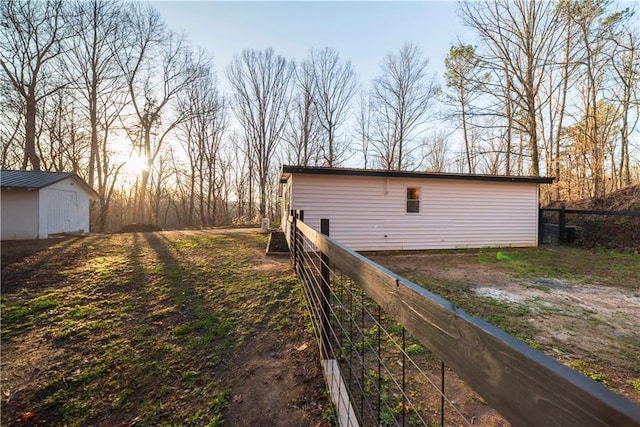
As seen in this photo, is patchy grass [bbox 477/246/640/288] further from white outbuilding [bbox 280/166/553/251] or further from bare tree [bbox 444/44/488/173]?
bare tree [bbox 444/44/488/173]

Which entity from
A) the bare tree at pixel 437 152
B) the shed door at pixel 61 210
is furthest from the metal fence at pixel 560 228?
the shed door at pixel 61 210

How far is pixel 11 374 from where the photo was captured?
2.49 metres

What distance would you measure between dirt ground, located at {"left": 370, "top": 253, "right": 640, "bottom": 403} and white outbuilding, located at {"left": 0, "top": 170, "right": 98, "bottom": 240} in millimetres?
13508

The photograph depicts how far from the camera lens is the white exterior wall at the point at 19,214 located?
10242 millimetres

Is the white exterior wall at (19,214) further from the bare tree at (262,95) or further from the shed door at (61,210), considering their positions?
the bare tree at (262,95)

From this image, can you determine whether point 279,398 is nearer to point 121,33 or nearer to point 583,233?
point 583,233

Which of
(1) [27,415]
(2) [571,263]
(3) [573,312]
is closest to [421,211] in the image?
(2) [571,263]

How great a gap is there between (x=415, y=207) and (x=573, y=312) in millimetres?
5516

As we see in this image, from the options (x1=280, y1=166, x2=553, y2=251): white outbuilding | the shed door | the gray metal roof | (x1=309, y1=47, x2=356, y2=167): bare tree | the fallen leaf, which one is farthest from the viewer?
(x1=309, y1=47, x2=356, y2=167): bare tree

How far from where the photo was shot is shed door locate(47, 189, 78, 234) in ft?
37.0

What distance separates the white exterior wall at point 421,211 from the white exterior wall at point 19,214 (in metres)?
10.5

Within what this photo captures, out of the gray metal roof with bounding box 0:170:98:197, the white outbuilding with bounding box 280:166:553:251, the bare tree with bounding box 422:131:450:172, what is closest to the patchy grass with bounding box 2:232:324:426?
the white outbuilding with bounding box 280:166:553:251

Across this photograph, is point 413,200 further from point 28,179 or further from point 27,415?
point 28,179

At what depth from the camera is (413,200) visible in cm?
927
